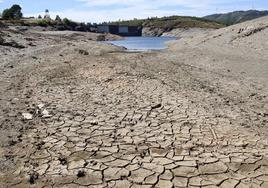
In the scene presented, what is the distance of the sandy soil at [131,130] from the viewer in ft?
22.8

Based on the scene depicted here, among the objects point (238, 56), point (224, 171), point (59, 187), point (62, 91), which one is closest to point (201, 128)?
point (224, 171)

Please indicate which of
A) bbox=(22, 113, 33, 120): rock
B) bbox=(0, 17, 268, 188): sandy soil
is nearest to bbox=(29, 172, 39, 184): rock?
bbox=(0, 17, 268, 188): sandy soil

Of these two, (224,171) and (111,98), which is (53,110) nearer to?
(111,98)

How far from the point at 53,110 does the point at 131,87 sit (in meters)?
4.13

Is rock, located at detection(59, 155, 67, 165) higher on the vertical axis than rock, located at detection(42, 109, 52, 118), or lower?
lower

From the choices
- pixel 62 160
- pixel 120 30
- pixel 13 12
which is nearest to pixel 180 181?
pixel 62 160

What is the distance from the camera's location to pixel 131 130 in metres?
9.45

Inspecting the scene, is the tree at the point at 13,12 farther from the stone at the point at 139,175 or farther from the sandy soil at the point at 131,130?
the stone at the point at 139,175

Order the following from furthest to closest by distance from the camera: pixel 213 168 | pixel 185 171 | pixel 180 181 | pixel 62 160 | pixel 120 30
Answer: pixel 120 30 → pixel 62 160 → pixel 213 168 → pixel 185 171 → pixel 180 181

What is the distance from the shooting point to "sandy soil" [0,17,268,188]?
6.96 m

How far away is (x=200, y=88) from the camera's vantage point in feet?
49.7

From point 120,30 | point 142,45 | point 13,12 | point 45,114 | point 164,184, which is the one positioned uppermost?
point 13,12

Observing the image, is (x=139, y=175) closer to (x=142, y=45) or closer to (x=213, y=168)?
(x=213, y=168)

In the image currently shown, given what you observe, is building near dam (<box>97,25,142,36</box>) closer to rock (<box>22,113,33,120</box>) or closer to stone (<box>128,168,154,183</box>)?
rock (<box>22,113,33,120</box>)
